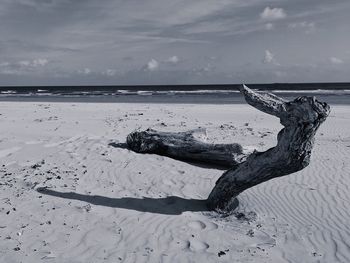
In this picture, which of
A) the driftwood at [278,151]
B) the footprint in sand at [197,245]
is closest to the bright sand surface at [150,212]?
the footprint in sand at [197,245]

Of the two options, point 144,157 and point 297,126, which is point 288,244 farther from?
point 144,157

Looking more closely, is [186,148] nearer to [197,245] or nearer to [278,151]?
[278,151]

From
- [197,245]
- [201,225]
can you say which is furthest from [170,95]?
[197,245]

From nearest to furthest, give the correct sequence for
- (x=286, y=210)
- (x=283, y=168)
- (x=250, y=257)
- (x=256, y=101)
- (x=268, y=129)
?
(x=250, y=257) → (x=256, y=101) → (x=283, y=168) → (x=286, y=210) → (x=268, y=129)

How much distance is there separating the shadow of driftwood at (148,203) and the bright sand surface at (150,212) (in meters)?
0.02

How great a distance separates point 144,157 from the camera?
914 cm

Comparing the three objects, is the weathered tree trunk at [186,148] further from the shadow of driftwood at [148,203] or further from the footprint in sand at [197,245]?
the footprint in sand at [197,245]

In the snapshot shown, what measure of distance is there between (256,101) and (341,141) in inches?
317

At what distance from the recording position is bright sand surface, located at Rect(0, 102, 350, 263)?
476cm

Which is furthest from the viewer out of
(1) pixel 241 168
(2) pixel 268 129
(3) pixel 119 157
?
(2) pixel 268 129

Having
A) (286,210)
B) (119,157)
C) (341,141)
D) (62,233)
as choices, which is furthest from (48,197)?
(341,141)

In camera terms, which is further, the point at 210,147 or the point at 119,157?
the point at 119,157

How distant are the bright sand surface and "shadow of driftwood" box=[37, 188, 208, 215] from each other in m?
0.02

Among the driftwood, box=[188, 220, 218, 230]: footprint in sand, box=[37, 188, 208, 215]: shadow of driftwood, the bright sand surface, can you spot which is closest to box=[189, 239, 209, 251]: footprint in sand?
the bright sand surface
